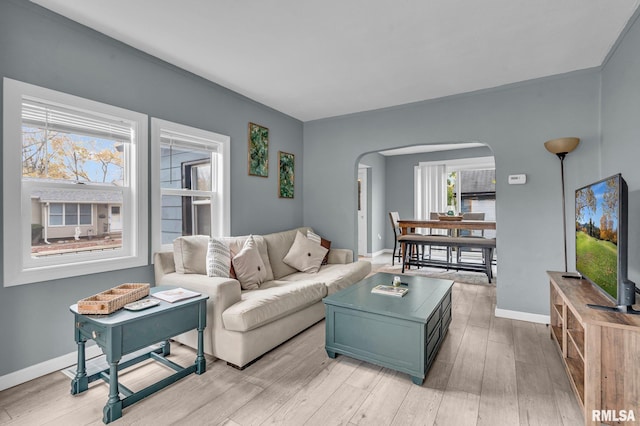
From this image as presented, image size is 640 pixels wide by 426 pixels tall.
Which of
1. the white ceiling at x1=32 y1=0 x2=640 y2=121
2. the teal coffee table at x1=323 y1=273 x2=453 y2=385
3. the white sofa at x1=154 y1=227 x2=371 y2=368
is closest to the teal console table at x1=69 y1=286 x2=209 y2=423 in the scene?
the white sofa at x1=154 y1=227 x2=371 y2=368

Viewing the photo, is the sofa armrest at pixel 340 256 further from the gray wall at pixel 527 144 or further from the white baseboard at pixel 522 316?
the white baseboard at pixel 522 316

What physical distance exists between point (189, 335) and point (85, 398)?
29.2 inches

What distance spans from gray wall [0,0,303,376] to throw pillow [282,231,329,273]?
155 centimetres

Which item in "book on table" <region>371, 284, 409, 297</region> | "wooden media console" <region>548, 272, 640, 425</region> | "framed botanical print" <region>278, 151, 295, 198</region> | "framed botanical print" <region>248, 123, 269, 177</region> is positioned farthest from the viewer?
"framed botanical print" <region>278, 151, 295, 198</region>

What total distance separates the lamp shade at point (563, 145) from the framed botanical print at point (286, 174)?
312 cm

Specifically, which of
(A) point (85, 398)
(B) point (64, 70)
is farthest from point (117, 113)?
(A) point (85, 398)

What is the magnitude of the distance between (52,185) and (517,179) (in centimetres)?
421

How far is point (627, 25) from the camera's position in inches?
89.9

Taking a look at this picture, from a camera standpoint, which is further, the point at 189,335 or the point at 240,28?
the point at 189,335

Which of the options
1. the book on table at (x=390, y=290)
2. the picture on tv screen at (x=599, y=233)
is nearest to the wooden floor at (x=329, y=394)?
the book on table at (x=390, y=290)

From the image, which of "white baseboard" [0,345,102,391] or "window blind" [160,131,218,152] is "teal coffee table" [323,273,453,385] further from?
"window blind" [160,131,218,152]

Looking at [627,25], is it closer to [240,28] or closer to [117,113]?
[240,28]

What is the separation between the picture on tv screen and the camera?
172 cm

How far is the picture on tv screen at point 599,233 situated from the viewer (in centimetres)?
172
